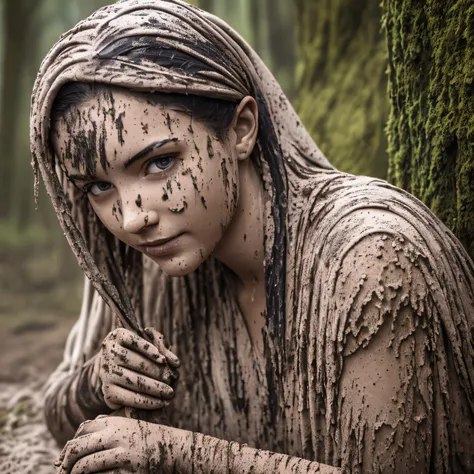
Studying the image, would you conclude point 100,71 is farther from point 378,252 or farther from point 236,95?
point 378,252

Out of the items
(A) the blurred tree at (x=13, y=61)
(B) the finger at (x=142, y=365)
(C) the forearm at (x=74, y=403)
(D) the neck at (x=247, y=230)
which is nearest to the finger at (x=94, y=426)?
(B) the finger at (x=142, y=365)

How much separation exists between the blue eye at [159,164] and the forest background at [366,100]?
87 centimetres

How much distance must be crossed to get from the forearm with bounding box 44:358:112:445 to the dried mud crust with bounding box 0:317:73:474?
28 cm

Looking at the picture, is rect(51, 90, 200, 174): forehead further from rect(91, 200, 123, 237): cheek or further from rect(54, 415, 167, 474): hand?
rect(54, 415, 167, 474): hand

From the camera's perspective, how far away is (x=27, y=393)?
12.1ft

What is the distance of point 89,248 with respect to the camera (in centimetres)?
237

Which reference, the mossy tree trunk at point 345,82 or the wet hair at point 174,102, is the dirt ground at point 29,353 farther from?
the mossy tree trunk at point 345,82

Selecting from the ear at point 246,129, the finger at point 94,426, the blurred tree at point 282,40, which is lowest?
the finger at point 94,426

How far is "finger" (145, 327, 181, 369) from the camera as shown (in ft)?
7.15

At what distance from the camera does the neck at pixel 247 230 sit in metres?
2.20

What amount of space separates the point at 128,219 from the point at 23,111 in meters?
4.84

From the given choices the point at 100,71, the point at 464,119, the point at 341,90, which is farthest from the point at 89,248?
the point at 341,90

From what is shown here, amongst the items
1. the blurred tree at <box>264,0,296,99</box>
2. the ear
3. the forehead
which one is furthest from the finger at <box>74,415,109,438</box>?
the blurred tree at <box>264,0,296,99</box>

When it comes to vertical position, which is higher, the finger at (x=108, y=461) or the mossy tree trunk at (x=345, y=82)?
the mossy tree trunk at (x=345, y=82)
